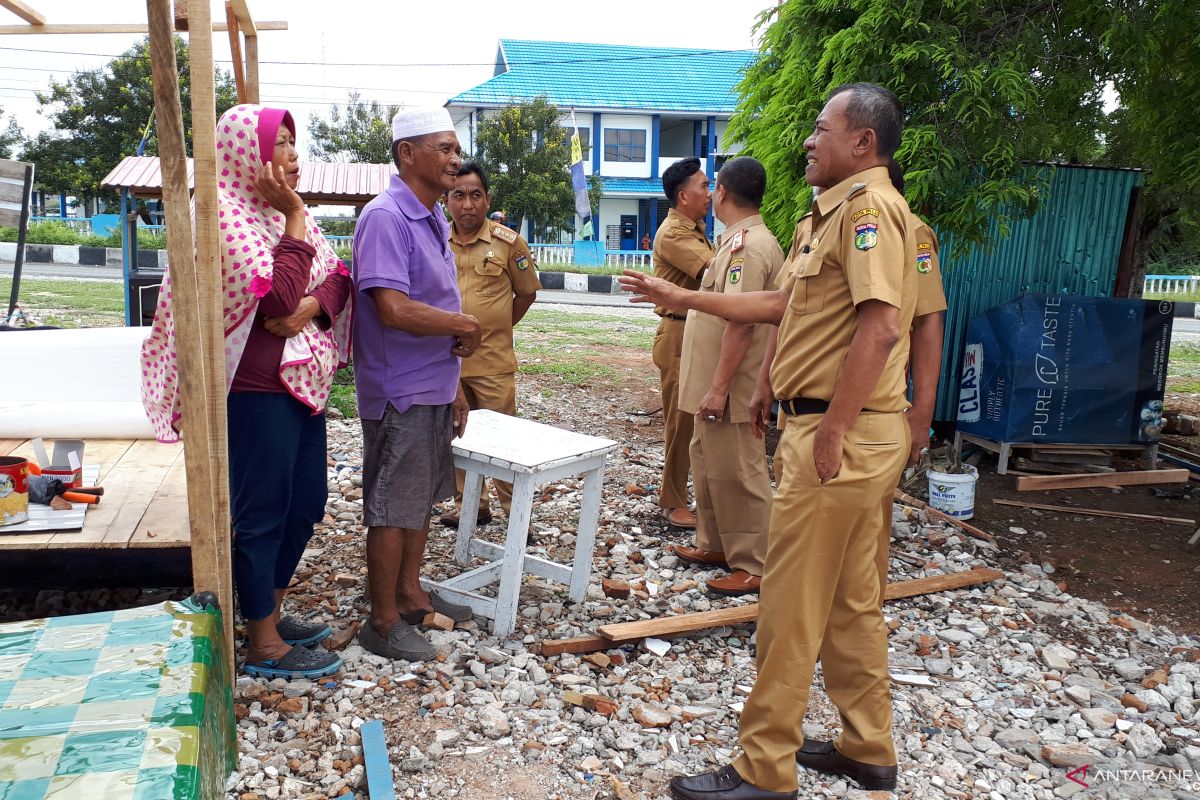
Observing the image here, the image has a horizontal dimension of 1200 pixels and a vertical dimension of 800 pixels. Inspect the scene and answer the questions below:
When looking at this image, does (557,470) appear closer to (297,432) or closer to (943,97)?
(297,432)

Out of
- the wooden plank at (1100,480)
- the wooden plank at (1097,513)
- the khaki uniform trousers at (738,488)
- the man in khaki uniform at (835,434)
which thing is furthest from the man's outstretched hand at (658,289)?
the wooden plank at (1100,480)

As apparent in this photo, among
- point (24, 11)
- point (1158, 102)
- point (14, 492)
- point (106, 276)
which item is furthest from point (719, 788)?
point (106, 276)

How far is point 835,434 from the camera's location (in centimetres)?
259

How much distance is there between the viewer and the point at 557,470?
3.90m

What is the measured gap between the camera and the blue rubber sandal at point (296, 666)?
3367mm

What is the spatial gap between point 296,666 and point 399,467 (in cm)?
82

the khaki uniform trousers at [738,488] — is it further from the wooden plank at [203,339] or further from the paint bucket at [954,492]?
the wooden plank at [203,339]

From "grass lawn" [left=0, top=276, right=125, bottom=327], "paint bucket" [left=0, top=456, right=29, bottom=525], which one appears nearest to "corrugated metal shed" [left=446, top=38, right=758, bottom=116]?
"grass lawn" [left=0, top=276, right=125, bottom=327]

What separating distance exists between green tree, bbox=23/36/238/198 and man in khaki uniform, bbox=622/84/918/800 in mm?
24990

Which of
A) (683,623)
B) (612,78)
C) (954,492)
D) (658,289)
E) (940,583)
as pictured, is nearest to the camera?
(658,289)

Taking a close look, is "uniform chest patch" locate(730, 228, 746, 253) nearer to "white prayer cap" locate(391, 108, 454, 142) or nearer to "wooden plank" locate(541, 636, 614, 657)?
"white prayer cap" locate(391, 108, 454, 142)

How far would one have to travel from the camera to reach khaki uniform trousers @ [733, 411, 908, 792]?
2660 millimetres

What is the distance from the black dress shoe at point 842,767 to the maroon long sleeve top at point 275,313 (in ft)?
7.12

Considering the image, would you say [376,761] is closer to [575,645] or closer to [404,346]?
[575,645]
